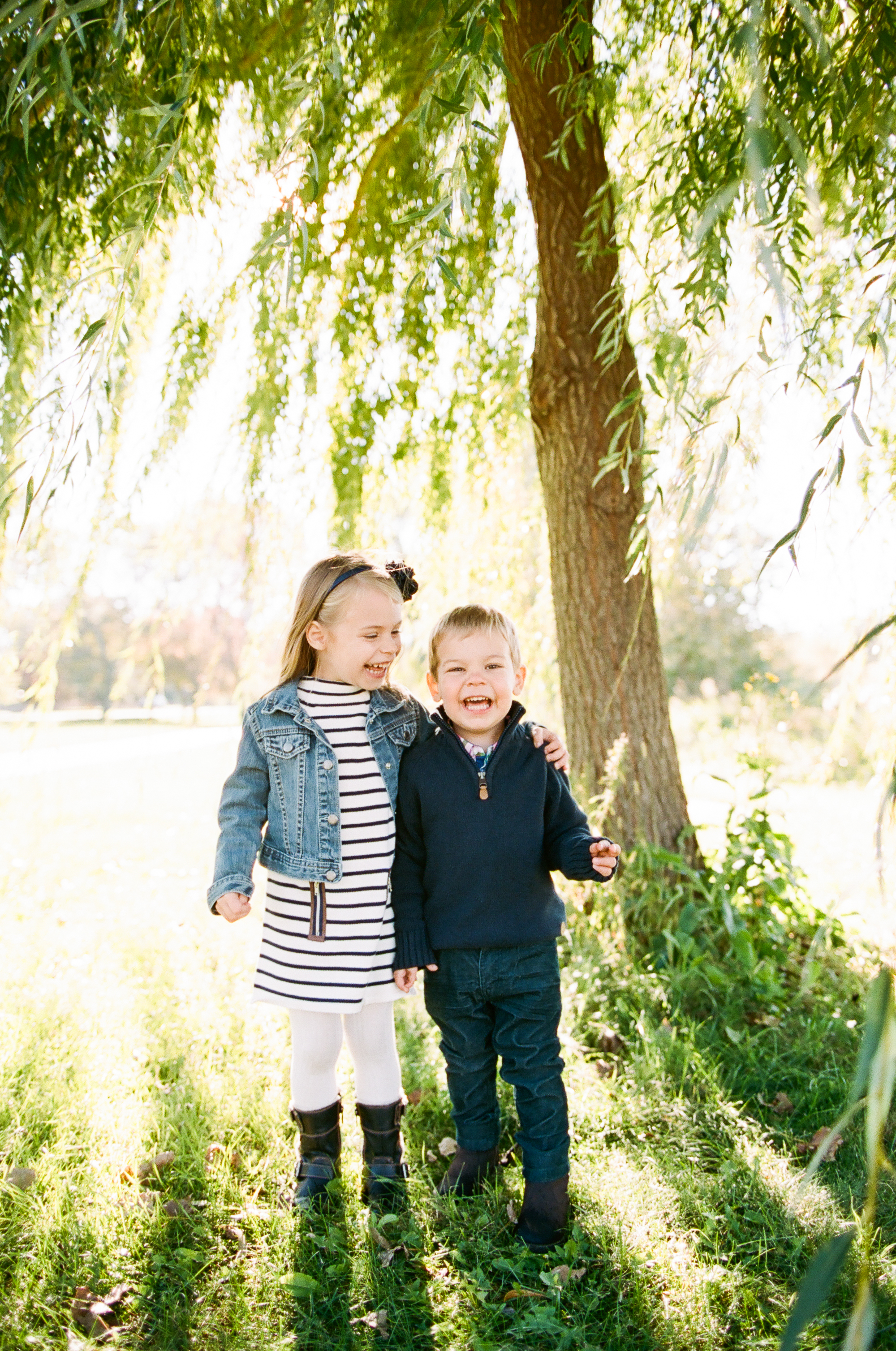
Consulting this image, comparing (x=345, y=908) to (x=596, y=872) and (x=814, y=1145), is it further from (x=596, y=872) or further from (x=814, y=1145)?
(x=814, y=1145)

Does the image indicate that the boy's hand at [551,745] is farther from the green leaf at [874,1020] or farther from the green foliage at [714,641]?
the green foliage at [714,641]

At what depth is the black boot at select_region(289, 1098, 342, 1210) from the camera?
7.26 ft

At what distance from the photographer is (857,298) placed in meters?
2.64

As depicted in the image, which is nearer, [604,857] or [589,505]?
[604,857]

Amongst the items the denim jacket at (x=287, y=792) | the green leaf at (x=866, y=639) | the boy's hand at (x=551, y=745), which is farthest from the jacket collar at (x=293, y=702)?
the green leaf at (x=866, y=639)

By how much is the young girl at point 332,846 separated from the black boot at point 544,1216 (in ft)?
1.19

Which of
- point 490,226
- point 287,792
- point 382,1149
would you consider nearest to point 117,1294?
point 382,1149

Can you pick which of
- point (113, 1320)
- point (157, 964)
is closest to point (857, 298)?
point (113, 1320)

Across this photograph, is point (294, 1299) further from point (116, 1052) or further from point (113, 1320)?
point (116, 1052)

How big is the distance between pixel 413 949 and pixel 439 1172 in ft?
2.21

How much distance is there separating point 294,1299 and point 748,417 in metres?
2.60

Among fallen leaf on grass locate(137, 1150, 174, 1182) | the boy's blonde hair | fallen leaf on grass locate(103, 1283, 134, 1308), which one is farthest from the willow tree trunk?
fallen leaf on grass locate(103, 1283, 134, 1308)

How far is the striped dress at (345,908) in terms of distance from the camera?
84.6 inches

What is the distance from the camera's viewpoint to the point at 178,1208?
7.01 feet
